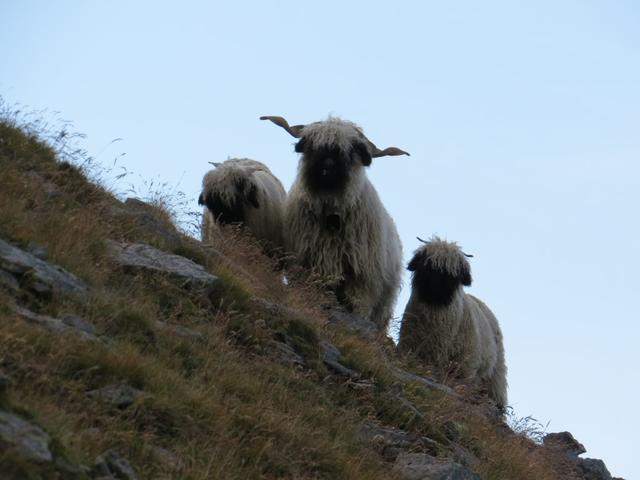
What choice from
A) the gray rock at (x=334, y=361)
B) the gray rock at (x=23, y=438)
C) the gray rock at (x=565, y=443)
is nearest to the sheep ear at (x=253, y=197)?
the gray rock at (x=334, y=361)

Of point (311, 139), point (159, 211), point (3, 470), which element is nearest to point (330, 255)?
point (311, 139)

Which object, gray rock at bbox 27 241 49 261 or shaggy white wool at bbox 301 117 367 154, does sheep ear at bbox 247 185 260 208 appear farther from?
gray rock at bbox 27 241 49 261

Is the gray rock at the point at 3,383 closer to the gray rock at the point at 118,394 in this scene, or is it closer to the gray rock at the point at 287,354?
the gray rock at the point at 118,394

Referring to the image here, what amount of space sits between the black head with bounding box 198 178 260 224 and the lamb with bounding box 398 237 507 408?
2361mm

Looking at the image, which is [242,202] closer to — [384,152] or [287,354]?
[384,152]

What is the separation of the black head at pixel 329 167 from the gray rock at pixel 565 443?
378 centimetres

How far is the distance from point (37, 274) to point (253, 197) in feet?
21.3

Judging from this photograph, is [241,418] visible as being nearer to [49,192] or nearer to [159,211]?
[49,192]

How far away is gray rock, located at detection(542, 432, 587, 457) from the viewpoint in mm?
14245

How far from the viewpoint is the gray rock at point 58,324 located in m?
8.06

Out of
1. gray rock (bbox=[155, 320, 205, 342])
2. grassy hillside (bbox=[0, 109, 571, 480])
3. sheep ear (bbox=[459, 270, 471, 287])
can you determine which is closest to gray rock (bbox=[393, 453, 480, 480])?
grassy hillside (bbox=[0, 109, 571, 480])

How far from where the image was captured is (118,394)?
25.6 feet

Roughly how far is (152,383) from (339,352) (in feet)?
11.8

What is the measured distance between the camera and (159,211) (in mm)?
12695
